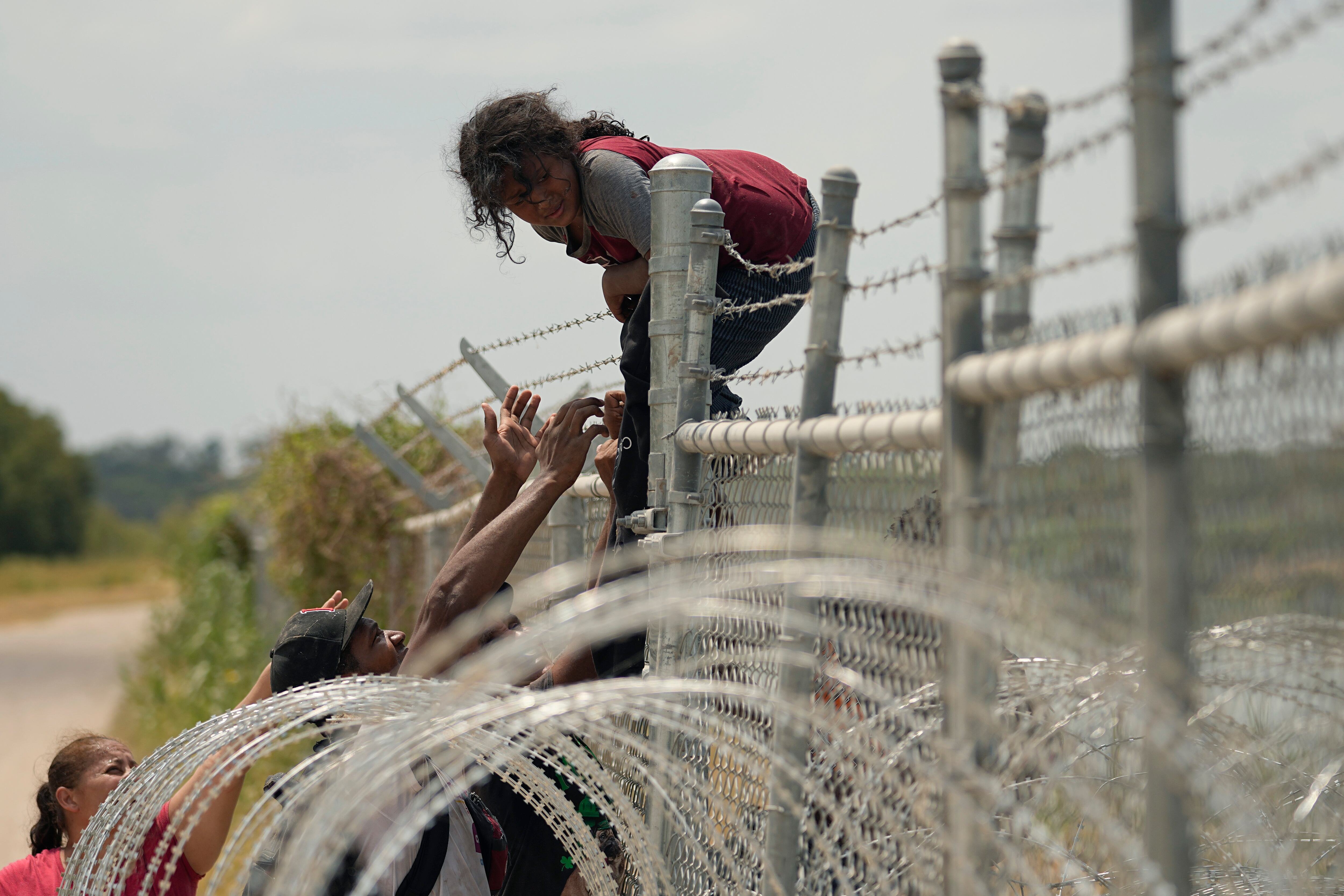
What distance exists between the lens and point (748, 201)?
3.47 m

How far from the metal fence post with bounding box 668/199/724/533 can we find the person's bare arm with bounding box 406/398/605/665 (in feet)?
2.36

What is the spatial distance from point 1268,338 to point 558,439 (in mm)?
2692

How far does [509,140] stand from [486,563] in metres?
1.20

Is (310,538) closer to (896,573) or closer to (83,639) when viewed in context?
(896,573)

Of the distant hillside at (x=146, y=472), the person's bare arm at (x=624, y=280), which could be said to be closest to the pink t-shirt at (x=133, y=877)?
the person's bare arm at (x=624, y=280)

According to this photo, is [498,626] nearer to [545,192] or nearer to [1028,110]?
[545,192]

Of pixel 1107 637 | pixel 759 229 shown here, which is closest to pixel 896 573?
pixel 1107 637

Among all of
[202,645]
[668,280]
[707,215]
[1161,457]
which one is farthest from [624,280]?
[202,645]

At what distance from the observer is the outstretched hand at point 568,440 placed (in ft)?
12.1

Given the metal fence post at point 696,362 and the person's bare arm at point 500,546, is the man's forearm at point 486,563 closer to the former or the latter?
the person's bare arm at point 500,546

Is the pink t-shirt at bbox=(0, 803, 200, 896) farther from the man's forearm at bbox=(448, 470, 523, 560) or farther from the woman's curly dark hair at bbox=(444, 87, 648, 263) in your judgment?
the woman's curly dark hair at bbox=(444, 87, 648, 263)

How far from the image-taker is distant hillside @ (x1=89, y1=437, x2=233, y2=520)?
136 metres

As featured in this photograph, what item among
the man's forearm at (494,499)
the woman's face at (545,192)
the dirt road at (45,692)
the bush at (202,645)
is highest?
the woman's face at (545,192)

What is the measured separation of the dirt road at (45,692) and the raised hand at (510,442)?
6.15 ft
